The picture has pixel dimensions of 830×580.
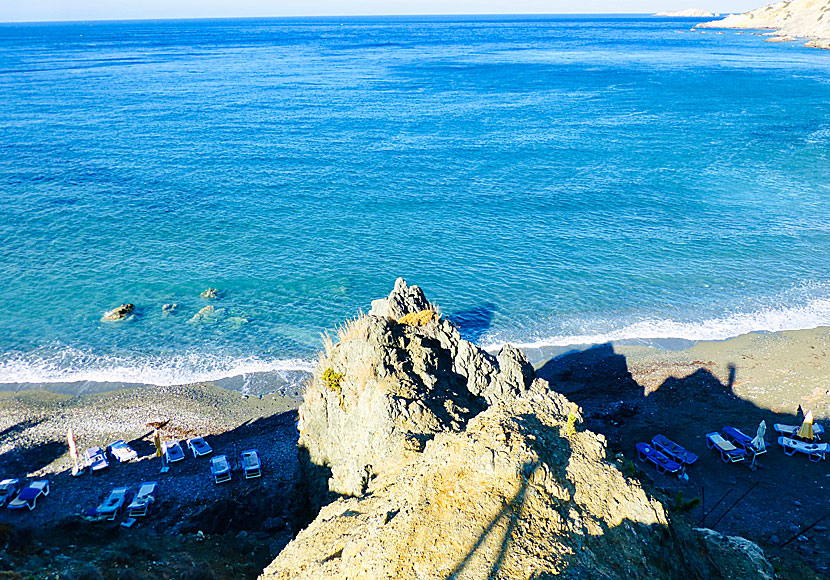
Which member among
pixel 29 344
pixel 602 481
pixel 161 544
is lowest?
pixel 29 344

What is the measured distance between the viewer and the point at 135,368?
3988 centimetres

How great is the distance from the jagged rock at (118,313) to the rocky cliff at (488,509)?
104 feet

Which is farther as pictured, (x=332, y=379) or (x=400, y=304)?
(x=400, y=304)

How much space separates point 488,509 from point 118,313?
133 ft

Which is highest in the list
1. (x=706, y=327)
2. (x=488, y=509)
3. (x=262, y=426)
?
(x=488, y=509)

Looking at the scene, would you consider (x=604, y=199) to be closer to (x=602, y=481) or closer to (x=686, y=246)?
(x=686, y=246)

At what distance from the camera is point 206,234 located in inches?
2281

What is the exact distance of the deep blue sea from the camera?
144 feet

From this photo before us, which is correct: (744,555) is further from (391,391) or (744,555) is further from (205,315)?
(205,315)

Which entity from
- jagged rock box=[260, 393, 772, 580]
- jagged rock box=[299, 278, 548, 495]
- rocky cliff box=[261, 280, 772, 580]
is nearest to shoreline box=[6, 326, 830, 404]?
jagged rock box=[299, 278, 548, 495]

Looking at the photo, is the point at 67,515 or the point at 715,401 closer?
the point at 67,515

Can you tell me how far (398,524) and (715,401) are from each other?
93.8 ft

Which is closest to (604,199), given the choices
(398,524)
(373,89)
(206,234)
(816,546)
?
(206,234)

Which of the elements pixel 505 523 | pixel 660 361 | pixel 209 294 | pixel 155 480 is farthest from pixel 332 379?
pixel 209 294
